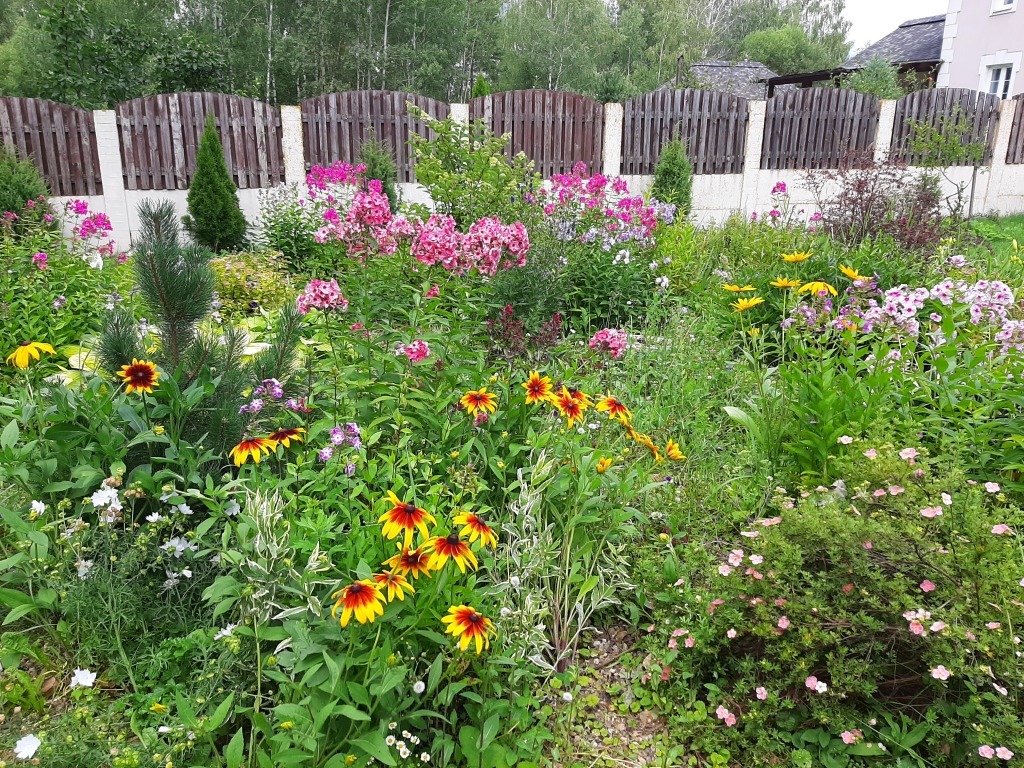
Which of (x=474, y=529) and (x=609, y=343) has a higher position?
(x=609, y=343)

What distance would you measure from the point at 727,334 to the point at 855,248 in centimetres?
165

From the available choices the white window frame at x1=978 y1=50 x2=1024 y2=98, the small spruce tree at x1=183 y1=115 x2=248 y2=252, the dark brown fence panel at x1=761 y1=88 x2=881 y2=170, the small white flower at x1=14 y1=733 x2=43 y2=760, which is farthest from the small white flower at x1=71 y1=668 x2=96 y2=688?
the white window frame at x1=978 y1=50 x2=1024 y2=98

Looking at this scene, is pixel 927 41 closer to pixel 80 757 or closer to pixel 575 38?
pixel 575 38

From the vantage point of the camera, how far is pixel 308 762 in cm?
149

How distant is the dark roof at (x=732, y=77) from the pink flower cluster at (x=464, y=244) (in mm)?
23960

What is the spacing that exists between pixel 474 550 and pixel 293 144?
10.3 meters

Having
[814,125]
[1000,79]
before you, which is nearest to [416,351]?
[814,125]

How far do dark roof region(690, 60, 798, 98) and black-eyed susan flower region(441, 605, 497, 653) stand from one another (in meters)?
25.7

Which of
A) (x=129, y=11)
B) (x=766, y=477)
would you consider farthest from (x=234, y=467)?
(x=129, y=11)

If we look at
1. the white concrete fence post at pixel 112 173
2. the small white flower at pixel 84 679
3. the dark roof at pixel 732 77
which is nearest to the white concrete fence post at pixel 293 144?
the white concrete fence post at pixel 112 173

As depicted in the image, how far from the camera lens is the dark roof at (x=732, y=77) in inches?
943

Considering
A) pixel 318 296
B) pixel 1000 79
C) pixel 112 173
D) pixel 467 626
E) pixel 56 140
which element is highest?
pixel 1000 79

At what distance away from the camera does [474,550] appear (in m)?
1.68

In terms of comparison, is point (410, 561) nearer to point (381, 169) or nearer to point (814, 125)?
point (381, 169)
